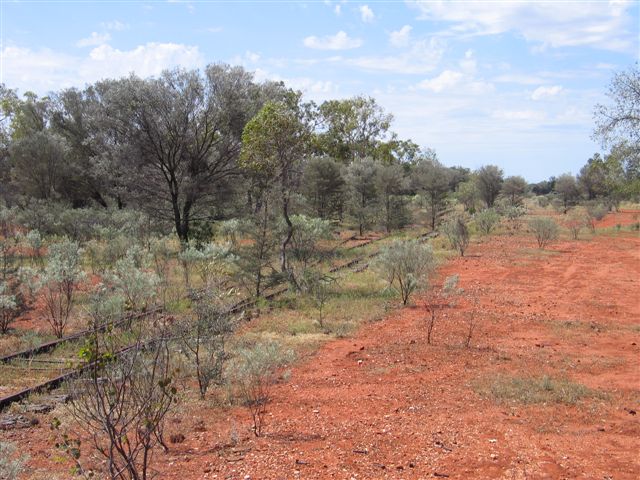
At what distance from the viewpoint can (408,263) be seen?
46.5 ft

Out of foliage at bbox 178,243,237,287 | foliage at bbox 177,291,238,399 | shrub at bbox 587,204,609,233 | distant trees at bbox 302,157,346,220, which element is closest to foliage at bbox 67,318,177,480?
foliage at bbox 177,291,238,399

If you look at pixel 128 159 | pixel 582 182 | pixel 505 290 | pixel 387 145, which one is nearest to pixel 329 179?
pixel 128 159

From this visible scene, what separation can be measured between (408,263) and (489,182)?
118 ft

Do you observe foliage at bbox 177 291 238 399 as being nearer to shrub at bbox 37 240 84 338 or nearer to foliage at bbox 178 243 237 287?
foliage at bbox 178 243 237 287

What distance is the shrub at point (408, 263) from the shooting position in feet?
46.2

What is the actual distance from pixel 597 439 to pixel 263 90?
867 inches

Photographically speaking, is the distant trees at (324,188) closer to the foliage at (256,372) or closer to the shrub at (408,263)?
the shrub at (408,263)

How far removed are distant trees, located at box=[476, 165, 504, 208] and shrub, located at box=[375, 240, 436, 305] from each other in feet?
115

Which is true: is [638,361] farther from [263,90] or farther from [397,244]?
[263,90]

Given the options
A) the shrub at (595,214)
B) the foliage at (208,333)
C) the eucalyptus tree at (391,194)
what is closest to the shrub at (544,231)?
the eucalyptus tree at (391,194)

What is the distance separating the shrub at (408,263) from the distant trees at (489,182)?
115ft

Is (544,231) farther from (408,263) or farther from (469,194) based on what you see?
(469,194)

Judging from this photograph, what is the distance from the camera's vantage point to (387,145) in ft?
188

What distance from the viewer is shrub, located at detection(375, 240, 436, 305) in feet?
46.2
